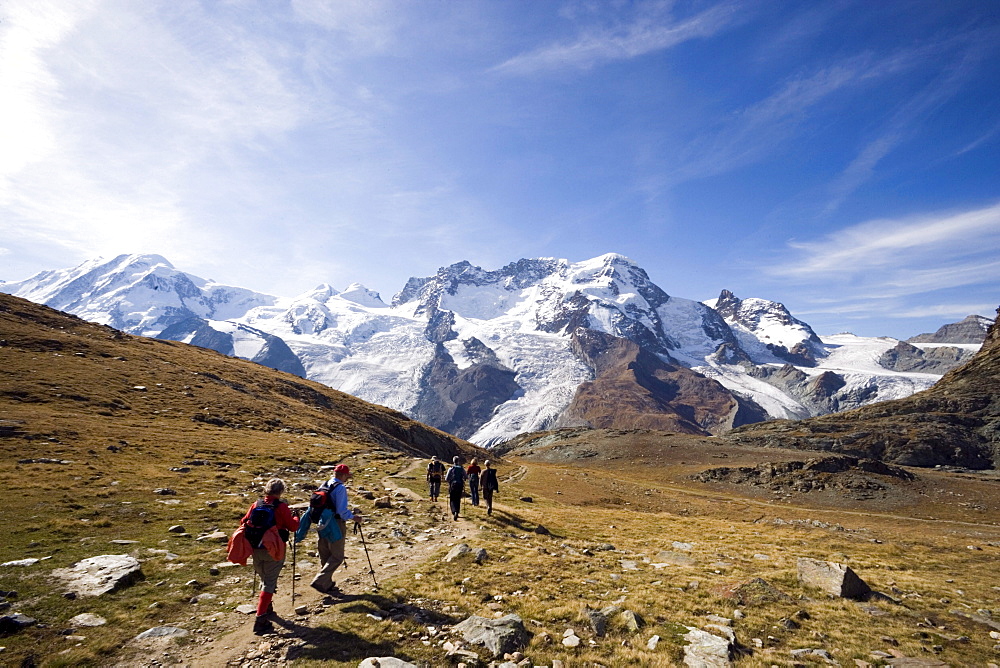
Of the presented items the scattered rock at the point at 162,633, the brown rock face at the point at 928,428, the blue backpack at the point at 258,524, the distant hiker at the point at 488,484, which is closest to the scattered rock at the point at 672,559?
the distant hiker at the point at 488,484

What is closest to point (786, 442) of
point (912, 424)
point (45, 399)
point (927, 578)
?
point (912, 424)

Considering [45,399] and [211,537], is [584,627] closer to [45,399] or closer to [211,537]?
A: [211,537]

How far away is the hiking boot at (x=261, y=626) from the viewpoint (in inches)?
390

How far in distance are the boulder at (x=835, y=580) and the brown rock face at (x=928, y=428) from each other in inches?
4227

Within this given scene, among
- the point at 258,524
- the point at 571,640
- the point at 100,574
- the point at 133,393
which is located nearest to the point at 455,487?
the point at 258,524

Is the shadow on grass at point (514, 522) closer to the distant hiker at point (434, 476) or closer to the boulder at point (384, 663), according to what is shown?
the distant hiker at point (434, 476)

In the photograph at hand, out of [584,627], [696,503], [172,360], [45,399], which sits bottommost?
[696,503]

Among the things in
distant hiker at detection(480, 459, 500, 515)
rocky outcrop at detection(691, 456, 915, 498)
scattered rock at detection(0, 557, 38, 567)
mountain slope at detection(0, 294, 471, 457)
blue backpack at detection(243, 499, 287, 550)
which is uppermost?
mountain slope at detection(0, 294, 471, 457)

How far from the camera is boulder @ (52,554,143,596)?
1102cm

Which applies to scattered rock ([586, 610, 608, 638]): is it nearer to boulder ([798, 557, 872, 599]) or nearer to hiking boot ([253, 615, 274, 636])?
hiking boot ([253, 615, 274, 636])

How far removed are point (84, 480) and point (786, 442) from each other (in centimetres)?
12616

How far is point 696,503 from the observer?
50938mm

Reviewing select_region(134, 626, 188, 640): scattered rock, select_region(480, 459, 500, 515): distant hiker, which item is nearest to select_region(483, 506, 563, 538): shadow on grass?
select_region(480, 459, 500, 515): distant hiker

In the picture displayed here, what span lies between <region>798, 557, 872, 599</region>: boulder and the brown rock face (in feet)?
352
